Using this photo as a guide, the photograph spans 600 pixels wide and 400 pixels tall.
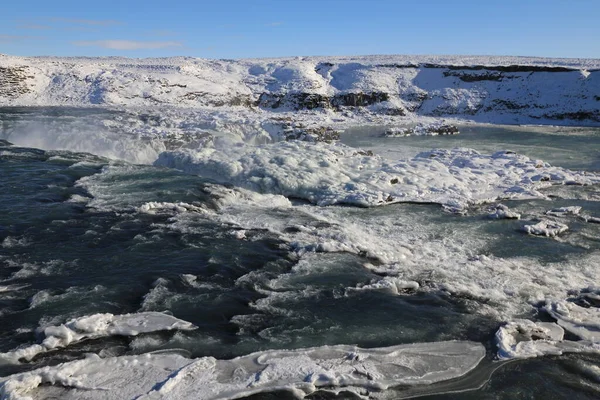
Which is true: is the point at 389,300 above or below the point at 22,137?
below

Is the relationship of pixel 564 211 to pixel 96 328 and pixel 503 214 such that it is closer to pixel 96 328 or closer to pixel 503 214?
pixel 503 214

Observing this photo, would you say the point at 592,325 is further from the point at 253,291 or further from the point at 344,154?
the point at 344,154

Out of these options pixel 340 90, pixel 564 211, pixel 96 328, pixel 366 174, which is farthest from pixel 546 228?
pixel 340 90

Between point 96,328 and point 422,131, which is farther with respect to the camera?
point 422,131

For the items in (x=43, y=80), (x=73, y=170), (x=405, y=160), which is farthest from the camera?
(x=43, y=80)

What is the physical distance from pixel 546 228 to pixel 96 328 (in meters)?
10.2

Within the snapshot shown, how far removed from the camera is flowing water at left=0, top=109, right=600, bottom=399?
21.5 feet

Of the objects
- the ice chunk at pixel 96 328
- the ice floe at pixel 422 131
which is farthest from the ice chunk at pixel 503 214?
the ice floe at pixel 422 131

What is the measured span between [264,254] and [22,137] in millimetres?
18190

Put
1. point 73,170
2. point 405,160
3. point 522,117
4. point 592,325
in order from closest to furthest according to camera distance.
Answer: point 592,325
point 73,170
point 405,160
point 522,117

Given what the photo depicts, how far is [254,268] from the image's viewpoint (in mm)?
9164

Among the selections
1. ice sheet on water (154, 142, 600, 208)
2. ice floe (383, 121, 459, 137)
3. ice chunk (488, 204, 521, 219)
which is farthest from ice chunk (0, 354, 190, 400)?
ice floe (383, 121, 459, 137)

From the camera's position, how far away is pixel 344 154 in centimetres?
1920

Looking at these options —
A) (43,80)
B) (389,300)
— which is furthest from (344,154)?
(43,80)
